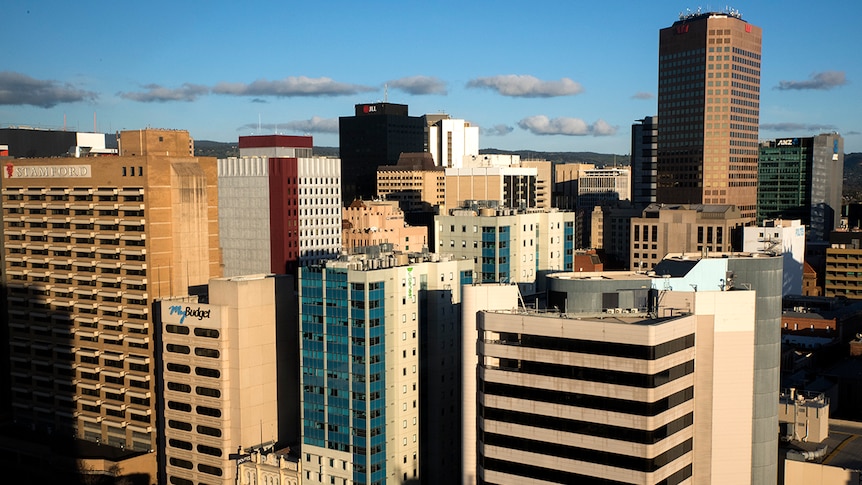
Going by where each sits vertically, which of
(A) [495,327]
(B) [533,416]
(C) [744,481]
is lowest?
(C) [744,481]

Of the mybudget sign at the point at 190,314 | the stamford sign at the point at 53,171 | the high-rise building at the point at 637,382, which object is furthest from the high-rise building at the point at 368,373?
the stamford sign at the point at 53,171

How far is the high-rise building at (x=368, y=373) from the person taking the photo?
13775 centimetres

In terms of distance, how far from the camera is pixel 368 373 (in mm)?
137375

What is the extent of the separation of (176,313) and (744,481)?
297 ft

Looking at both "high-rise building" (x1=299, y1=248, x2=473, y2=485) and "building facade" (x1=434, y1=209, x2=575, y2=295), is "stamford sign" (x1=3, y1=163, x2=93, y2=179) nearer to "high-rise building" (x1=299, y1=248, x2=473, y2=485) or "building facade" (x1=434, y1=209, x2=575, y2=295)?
"high-rise building" (x1=299, y1=248, x2=473, y2=485)

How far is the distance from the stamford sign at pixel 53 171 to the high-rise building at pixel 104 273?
0.20 meters

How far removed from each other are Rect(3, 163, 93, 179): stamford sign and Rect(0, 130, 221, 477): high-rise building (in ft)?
0.65

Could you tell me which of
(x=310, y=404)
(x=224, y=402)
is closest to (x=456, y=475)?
(x=310, y=404)

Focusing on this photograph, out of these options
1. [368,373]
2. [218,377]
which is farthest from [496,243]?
[218,377]

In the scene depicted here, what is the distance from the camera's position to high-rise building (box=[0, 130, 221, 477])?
584 ft

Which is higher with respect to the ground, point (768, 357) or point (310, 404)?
point (768, 357)

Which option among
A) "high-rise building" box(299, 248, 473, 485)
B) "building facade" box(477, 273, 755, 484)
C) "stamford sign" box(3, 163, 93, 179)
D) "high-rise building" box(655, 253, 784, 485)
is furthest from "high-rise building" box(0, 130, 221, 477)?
"high-rise building" box(655, 253, 784, 485)

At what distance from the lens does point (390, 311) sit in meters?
140

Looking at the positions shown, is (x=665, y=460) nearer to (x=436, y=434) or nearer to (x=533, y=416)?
(x=533, y=416)
